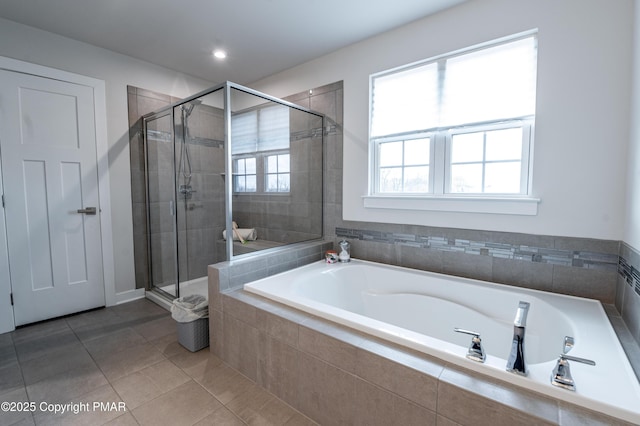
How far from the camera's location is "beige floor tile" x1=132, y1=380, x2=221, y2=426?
142cm

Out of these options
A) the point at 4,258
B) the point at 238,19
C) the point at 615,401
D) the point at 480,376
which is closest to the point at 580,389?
the point at 615,401

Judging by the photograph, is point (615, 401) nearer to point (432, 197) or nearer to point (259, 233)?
point (432, 197)

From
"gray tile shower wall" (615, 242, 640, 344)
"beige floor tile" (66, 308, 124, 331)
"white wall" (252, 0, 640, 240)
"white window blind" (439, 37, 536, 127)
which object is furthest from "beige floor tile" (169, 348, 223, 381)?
"white window blind" (439, 37, 536, 127)

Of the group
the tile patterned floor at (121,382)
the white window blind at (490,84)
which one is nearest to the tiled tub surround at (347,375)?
the tile patterned floor at (121,382)

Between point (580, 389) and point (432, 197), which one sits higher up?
point (432, 197)

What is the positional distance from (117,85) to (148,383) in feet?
8.87

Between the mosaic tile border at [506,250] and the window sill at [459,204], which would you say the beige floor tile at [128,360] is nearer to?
the mosaic tile border at [506,250]

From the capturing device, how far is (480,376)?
102cm

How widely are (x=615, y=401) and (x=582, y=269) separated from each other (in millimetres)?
1090

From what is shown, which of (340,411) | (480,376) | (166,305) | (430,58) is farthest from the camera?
(166,305)

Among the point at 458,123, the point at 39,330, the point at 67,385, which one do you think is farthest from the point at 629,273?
the point at 39,330

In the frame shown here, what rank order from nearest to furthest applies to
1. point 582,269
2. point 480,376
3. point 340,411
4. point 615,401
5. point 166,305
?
point 615,401, point 480,376, point 340,411, point 582,269, point 166,305

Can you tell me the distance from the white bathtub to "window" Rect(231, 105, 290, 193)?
2.93 ft

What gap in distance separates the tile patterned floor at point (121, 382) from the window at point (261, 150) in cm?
130
